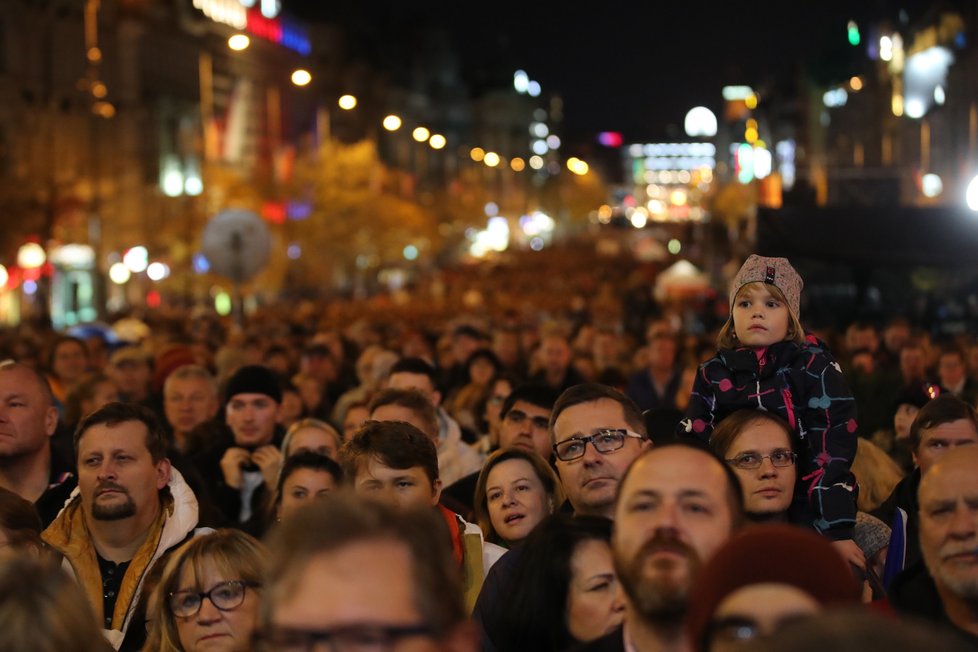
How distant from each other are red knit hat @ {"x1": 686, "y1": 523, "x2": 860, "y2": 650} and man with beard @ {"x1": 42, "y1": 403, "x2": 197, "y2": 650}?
3494 millimetres

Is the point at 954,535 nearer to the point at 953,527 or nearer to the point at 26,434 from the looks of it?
the point at 953,527

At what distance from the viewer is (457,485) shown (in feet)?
30.0

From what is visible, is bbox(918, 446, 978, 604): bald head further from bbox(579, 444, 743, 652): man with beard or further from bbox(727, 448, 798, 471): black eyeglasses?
bbox(727, 448, 798, 471): black eyeglasses

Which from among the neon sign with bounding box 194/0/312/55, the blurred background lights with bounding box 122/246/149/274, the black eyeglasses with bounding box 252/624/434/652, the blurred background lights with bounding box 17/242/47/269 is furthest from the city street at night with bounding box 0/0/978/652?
the neon sign with bounding box 194/0/312/55

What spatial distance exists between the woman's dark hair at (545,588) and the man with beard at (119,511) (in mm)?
1963

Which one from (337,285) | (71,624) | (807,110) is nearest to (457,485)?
(71,624)

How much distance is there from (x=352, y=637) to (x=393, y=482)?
144 inches

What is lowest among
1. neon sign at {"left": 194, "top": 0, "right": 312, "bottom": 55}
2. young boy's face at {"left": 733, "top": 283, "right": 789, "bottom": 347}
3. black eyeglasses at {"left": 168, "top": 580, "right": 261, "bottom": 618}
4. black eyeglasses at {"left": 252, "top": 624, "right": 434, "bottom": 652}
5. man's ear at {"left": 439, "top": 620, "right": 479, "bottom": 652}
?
black eyeglasses at {"left": 168, "top": 580, "right": 261, "bottom": 618}

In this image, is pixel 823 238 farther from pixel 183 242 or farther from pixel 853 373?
pixel 183 242

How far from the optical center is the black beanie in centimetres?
1088

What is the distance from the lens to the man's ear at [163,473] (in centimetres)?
730

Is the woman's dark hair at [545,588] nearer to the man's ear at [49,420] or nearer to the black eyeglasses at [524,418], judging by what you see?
the man's ear at [49,420]

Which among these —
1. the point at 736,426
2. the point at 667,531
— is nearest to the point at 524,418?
the point at 736,426

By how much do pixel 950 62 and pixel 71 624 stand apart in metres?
63.5
